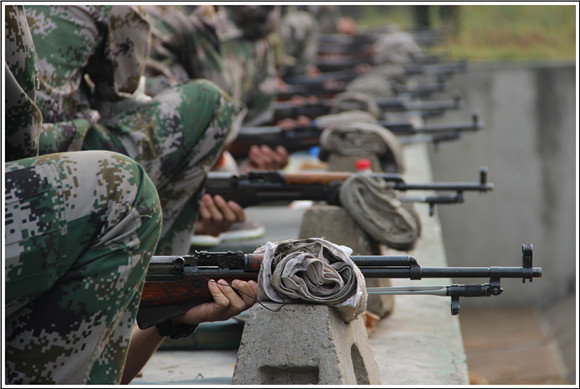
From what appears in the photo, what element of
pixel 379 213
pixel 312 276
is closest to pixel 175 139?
pixel 379 213

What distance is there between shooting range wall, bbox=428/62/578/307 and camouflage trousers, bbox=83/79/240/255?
7813 millimetres

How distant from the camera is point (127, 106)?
352 centimetres

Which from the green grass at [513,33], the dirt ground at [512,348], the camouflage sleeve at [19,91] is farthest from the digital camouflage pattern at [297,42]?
the camouflage sleeve at [19,91]

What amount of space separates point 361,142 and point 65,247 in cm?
382

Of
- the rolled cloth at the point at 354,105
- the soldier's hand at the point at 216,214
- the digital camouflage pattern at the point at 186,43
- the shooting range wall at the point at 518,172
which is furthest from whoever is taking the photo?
the shooting range wall at the point at 518,172

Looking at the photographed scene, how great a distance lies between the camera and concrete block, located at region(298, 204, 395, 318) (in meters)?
3.82

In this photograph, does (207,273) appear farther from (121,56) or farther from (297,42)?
(297,42)

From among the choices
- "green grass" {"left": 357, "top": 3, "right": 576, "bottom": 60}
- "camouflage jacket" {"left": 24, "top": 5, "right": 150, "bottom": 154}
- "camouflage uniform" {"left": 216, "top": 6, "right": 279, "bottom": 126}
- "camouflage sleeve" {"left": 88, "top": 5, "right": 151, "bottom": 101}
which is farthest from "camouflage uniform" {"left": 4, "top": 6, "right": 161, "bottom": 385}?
"green grass" {"left": 357, "top": 3, "right": 576, "bottom": 60}

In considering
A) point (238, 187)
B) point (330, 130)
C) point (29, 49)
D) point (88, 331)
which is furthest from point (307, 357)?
point (330, 130)

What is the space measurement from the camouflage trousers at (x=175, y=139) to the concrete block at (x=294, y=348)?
980 mm

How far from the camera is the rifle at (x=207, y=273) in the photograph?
8.33ft

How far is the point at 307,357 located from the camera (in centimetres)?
246

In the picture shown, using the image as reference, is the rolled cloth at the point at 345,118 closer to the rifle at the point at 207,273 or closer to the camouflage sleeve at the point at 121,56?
the camouflage sleeve at the point at 121,56

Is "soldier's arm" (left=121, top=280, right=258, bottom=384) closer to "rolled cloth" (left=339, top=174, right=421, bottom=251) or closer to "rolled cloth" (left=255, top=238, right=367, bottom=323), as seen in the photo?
"rolled cloth" (left=255, top=238, right=367, bottom=323)
